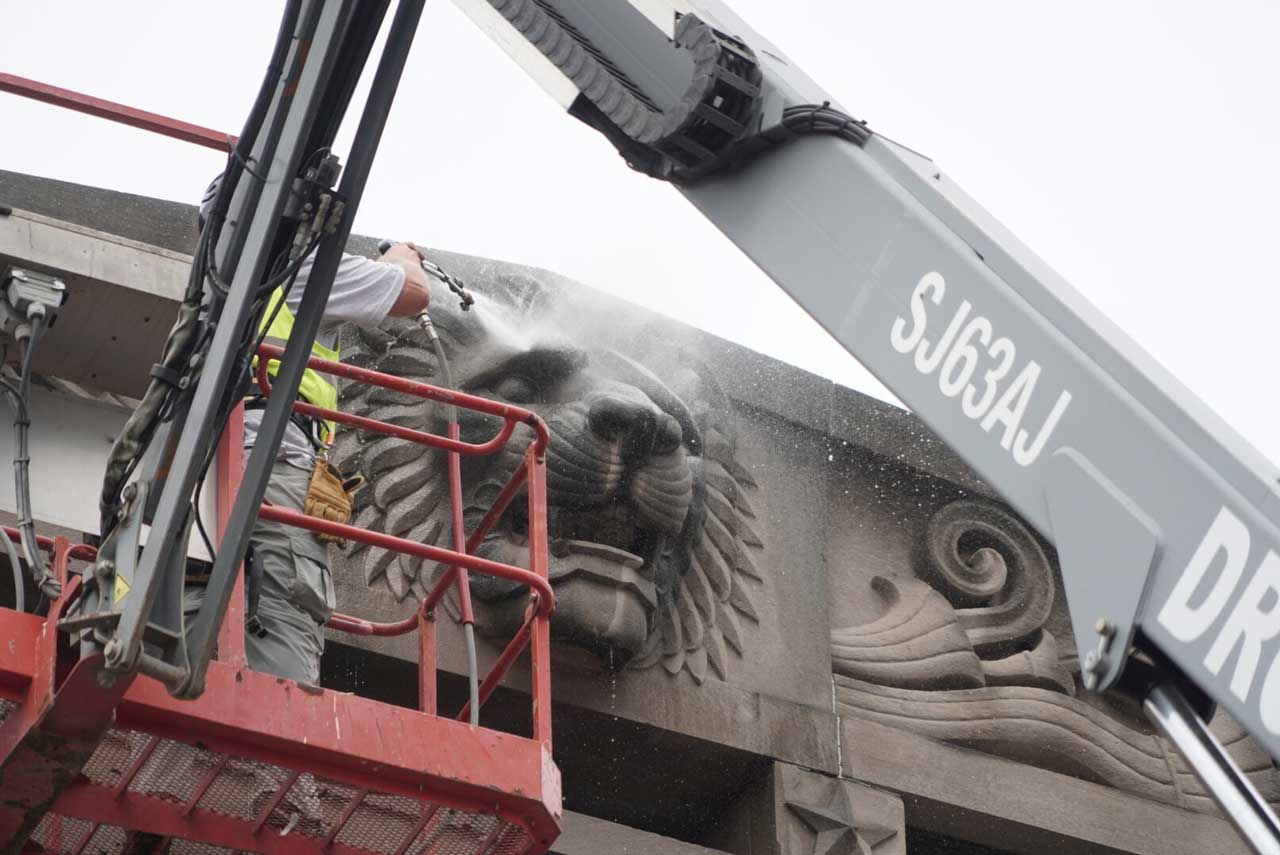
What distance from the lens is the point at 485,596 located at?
845 centimetres

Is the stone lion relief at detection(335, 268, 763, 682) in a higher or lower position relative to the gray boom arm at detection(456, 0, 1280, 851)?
lower

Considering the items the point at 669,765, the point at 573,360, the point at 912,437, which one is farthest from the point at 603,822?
the point at 912,437

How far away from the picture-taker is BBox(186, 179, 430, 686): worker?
6.20 meters

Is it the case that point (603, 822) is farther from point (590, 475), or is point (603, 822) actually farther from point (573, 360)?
point (573, 360)

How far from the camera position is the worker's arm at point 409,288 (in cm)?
679

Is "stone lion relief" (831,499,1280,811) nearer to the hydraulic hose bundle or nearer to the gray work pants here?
the gray work pants

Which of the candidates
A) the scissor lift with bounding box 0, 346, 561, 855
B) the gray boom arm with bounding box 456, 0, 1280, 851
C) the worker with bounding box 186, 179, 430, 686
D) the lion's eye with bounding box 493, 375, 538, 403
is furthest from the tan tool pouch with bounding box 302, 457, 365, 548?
the lion's eye with bounding box 493, 375, 538, 403

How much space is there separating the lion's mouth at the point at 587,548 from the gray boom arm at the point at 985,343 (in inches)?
150

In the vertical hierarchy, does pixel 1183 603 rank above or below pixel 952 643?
above

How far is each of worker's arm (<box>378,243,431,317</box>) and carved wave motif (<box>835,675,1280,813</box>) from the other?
10.9 feet

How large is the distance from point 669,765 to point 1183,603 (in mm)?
5610

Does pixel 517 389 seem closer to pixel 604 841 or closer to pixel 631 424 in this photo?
pixel 631 424

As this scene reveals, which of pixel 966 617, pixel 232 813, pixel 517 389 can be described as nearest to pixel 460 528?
pixel 232 813

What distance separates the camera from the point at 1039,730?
948cm
